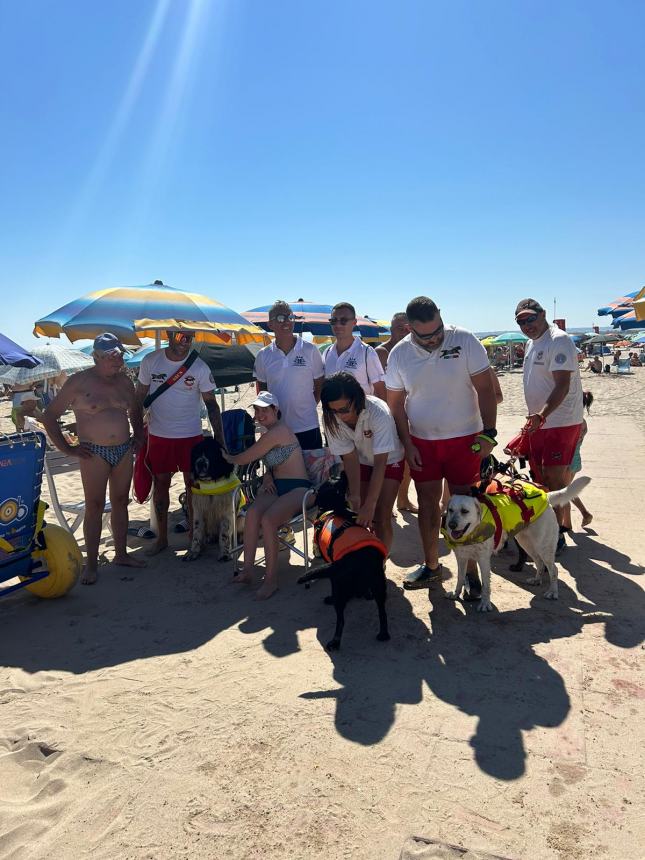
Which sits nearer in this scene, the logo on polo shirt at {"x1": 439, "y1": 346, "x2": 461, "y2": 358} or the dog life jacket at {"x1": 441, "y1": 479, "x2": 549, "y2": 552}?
the dog life jacket at {"x1": 441, "y1": 479, "x2": 549, "y2": 552}

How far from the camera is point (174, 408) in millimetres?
4918

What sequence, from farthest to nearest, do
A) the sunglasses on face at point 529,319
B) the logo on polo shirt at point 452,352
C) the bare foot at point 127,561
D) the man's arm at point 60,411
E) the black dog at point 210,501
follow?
the bare foot at point 127,561 → the black dog at point 210,501 → the man's arm at point 60,411 → the sunglasses on face at point 529,319 → the logo on polo shirt at point 452,352

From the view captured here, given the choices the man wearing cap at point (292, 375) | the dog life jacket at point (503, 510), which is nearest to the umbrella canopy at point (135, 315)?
the man wearing cap at point (292, 375)

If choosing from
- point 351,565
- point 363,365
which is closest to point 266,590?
point 351,565

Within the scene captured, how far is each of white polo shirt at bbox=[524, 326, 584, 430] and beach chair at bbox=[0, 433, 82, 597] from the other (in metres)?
3.70

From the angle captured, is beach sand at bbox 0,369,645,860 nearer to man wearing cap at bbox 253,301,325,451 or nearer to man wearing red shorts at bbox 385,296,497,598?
man wearing red shorts at bbox 385,296,497,598

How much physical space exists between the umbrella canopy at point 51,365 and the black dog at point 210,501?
31.3ft

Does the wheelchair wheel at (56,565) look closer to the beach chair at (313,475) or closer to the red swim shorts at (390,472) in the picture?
the beach chair at (313,475)

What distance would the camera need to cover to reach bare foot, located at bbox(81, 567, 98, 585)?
4434mm

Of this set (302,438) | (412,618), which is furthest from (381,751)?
(302,438)

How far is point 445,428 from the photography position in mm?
3750

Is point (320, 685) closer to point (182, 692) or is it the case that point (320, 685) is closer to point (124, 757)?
point (182, 692)

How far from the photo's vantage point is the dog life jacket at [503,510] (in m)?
3.52

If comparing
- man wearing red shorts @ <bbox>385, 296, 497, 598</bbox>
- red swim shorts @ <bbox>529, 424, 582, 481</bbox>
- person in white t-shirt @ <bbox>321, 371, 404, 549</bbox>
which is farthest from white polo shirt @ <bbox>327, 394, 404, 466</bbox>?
red swim shorts @ <bbox>529, 424, 582, 481</bbox>
